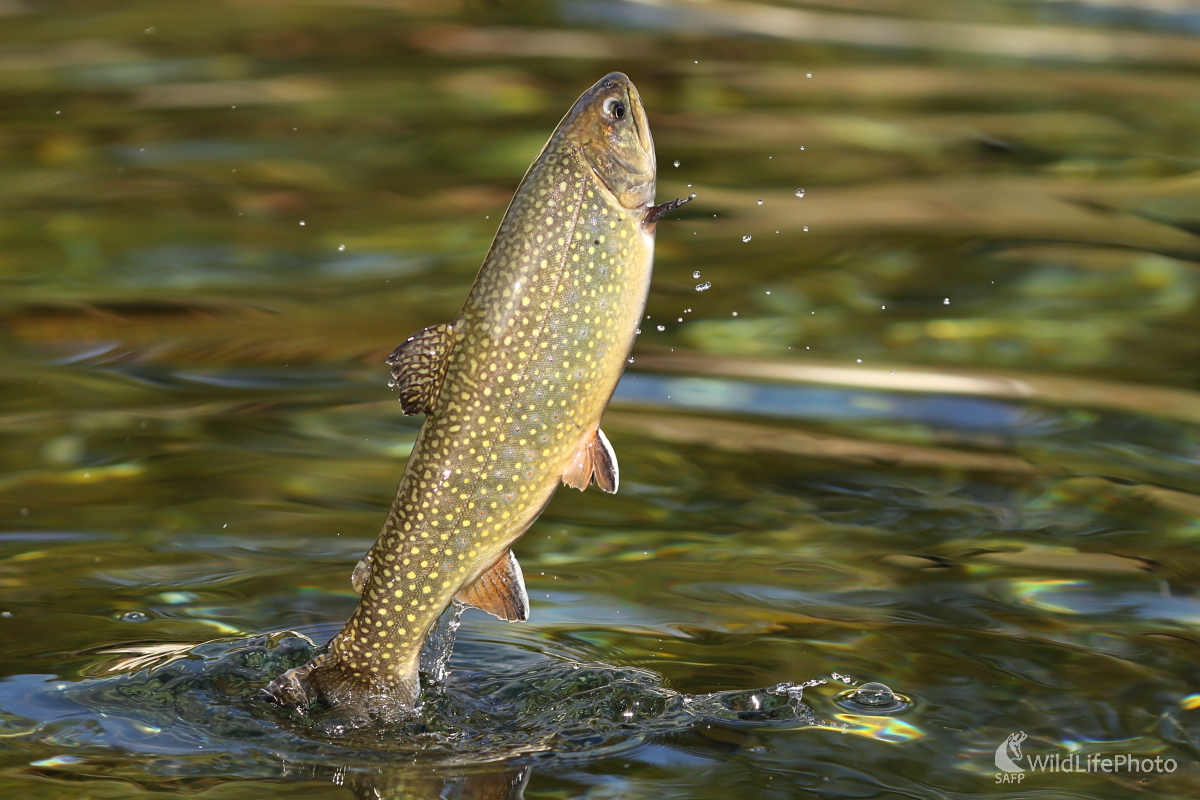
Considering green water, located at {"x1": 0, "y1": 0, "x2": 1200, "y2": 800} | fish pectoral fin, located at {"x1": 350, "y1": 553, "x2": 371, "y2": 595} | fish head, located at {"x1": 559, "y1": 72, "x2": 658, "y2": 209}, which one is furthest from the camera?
green water, located at {"x1": 0, "y1": 0, "x2": 1200, "y2": 800}

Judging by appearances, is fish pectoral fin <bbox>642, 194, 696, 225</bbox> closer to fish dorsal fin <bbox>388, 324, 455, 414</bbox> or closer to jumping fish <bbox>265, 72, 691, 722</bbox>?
jumping fish <bbox>265, 72, 691, 722</bbox>

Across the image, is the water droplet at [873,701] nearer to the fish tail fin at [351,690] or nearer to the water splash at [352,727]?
the water splash at [352,727]

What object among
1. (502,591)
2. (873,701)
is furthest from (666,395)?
(502,591)

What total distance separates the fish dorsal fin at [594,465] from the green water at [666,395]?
78cm

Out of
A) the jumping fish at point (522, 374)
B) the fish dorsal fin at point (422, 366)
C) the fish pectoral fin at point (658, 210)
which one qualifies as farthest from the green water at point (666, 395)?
the fish pectoral fin at point (658, 210)

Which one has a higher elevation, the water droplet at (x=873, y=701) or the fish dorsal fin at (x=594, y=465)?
the fish dorsal fin at (x=594, y=465)

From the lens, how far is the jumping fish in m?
3.79

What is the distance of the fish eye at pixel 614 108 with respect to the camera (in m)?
3.93

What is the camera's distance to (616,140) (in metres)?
3.89

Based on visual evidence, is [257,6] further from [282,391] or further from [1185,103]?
[1185,103]

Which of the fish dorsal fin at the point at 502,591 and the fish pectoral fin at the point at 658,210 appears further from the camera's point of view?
the fish dorsal fin at the point at 502,591

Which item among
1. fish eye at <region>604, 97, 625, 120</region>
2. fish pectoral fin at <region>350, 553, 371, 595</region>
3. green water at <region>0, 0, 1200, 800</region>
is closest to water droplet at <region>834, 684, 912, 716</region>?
green water at <region>0, 0, 1200, 800</region>

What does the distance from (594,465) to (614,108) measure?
98 cm

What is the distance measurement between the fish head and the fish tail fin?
141 centimetres
